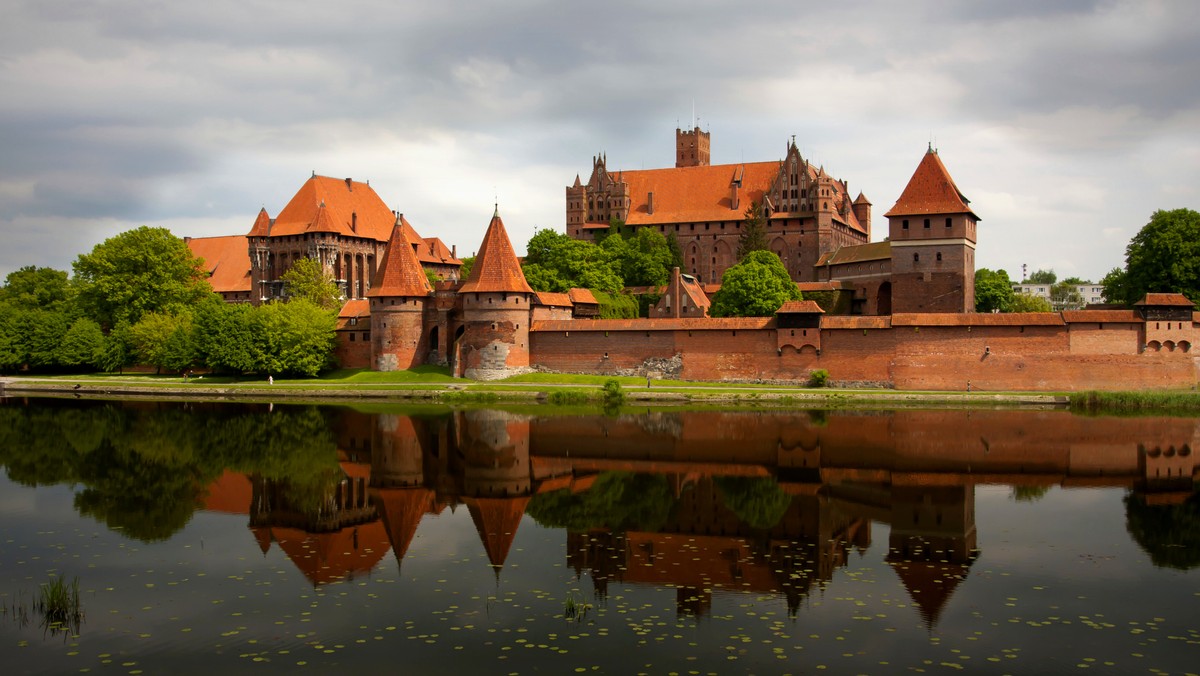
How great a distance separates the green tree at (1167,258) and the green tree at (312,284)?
39637mm

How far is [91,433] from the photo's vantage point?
27.8m

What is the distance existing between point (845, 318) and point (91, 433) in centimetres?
2741

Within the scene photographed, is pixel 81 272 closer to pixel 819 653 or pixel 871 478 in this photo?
pixel 871 478

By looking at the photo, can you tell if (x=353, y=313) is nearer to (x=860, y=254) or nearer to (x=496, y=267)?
(x=496, y=267)

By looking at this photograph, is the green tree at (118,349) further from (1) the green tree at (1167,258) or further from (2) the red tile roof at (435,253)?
(1) the green tree at (1167,258)

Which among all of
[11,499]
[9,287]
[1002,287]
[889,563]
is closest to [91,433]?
[11,499]

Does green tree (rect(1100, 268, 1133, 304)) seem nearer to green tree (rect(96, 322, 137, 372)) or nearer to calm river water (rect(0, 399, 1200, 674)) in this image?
calm river water (rect(0, 399, 1200, 674))

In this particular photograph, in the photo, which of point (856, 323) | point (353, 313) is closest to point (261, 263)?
point (353, 313)

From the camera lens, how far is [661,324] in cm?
→ 4200

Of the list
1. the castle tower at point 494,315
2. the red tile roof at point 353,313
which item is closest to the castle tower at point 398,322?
the red tile roof at point 353,313

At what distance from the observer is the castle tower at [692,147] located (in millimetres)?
83812

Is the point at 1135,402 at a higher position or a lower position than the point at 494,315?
lower

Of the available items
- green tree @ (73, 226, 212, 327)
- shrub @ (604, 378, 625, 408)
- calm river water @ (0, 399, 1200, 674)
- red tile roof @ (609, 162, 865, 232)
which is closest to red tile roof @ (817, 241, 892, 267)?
red tile roof @ (609, 162, 865, 232)

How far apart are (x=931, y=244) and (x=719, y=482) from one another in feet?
91.6
